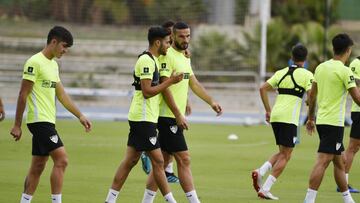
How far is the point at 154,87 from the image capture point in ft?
37.2

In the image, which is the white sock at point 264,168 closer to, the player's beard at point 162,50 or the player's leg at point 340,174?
the player's leg at point 340,174

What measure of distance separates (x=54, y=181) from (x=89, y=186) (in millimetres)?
3450

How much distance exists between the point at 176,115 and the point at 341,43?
2362 millimetres

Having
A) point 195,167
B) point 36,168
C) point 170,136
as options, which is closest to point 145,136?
point 170,136

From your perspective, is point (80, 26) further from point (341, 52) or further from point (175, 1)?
point (341, 52)

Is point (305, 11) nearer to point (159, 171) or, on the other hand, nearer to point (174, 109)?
point (174, 109)

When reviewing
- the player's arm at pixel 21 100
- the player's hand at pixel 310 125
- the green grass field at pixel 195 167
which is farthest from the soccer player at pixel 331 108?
the player's arm at pixel 21 100

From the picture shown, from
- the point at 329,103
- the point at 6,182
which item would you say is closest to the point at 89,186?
the point at 6,182

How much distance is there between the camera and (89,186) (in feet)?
47.8

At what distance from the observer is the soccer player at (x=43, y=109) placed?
11070 millimetres

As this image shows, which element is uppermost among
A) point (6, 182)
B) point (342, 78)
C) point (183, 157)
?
point (342, 78)

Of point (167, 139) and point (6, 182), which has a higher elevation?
point (167, 139)

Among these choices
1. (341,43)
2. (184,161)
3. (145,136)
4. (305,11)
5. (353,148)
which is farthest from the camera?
(305,11)

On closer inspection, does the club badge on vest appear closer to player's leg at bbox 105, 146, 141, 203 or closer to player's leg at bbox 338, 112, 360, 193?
player's leg at bbox 105, 146, 141, 203
